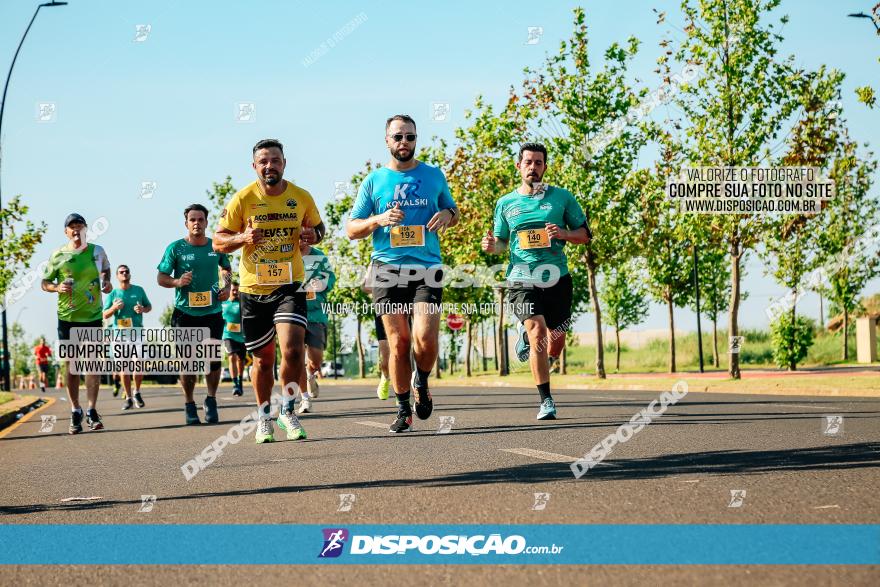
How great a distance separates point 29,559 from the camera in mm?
4332

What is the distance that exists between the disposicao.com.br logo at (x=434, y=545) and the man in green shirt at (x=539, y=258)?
5886 mm

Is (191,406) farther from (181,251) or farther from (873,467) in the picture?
(873,467)

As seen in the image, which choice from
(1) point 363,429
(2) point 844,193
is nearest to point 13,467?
(1) point 363,429

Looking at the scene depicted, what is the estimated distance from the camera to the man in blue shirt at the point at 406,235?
8.88 meters

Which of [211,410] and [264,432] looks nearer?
[264,432]

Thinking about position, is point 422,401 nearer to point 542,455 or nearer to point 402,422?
point 402,422

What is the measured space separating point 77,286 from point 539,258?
5.67 meters

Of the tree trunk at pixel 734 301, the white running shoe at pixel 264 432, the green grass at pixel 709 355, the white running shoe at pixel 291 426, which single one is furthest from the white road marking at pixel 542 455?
the green grass at pixel 709 355

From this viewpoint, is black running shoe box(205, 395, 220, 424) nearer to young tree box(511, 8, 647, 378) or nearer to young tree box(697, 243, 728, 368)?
young tree box(511, 8, 647, 378)

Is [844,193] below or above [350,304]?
above

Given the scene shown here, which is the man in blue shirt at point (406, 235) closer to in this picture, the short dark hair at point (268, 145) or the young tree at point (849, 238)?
the short dark hair at point (268, 145)

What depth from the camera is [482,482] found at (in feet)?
19.3

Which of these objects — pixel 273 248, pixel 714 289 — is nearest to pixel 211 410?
pixel 273 248

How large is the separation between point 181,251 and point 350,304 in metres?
41.2
